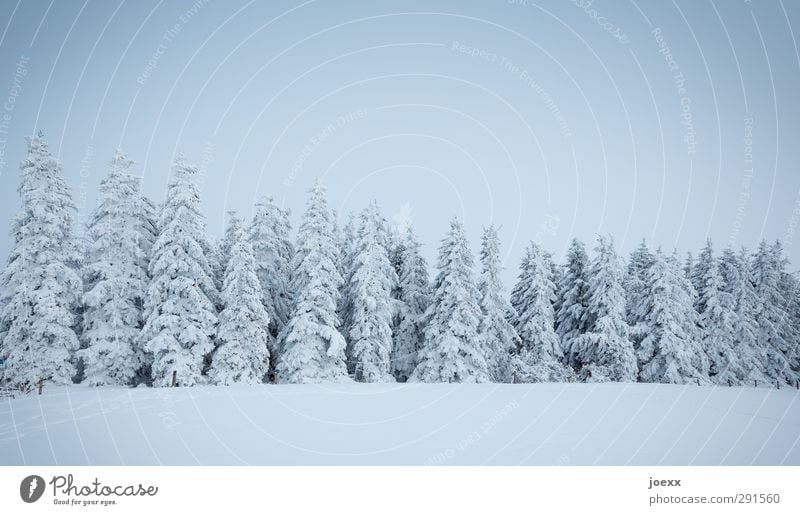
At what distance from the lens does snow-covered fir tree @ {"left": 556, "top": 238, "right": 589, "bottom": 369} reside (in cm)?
3556

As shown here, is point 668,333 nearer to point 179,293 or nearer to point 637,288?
point 637,288

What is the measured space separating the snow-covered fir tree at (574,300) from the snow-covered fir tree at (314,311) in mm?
19207

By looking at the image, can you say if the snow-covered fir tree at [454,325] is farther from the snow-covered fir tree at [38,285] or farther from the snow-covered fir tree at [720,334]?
the snow-covered fir tree at [38,285]

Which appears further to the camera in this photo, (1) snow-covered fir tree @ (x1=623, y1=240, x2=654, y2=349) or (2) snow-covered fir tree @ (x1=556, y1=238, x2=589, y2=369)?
(2) snow-covered fir tree @ (x1=556, y1=238, x2=589, y2=369)

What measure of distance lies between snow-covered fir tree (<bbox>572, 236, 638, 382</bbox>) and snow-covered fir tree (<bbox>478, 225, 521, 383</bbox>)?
5189 millimetres

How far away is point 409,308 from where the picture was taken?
33219mm

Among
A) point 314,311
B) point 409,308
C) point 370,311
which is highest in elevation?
point 409,308

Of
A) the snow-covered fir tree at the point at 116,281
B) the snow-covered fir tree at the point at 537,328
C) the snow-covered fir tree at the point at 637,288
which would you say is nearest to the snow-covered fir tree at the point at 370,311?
the snow-covered fir tree at the point at 537,328
